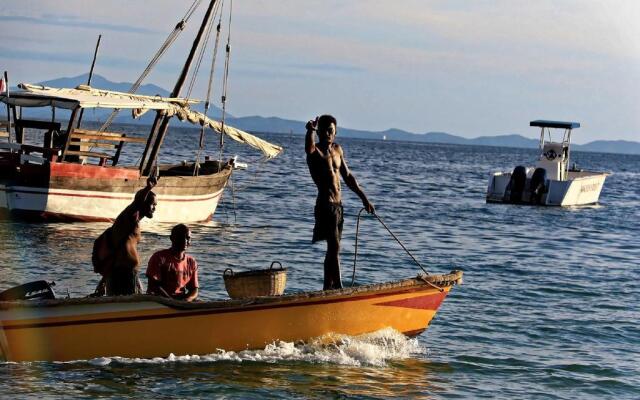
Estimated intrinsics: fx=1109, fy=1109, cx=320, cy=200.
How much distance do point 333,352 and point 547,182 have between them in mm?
32888

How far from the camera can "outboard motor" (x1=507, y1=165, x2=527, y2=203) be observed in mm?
44625

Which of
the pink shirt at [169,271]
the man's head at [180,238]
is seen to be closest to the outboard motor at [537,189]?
the pink shirt at [169,271]

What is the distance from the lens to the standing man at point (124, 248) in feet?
38.1

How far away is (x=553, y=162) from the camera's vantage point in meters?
44.9

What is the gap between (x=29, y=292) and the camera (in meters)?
11.6

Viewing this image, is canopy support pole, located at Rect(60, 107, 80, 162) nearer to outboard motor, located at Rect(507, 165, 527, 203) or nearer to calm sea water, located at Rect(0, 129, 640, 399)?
Result: calm sea water, located at Rect(0, 129, 640, 399)

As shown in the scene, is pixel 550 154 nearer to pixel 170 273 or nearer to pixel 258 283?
pixel 258 283

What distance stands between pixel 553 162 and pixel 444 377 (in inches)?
1307

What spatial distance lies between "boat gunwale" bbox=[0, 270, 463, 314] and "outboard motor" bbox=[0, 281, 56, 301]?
0.90 ft

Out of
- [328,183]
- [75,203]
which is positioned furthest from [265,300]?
[75,203]

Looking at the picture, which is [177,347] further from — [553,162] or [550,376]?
[553,162]

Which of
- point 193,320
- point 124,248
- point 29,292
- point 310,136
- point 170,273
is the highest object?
point 310,136

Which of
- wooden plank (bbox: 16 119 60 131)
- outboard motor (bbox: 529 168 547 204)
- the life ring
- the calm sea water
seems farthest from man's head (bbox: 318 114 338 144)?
Answer: the life ring

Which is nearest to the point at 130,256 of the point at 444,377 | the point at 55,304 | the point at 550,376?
the point at 55,304
